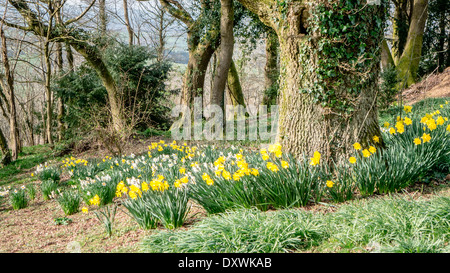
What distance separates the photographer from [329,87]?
146 inches

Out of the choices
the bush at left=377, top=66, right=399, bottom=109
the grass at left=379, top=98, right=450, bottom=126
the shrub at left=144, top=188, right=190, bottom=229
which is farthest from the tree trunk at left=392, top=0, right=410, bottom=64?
the shrub at left=144, top=188, right=190, bottom=229

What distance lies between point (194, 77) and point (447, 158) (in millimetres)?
7946

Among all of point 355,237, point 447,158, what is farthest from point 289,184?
point 447,158

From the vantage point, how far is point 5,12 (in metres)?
8.73

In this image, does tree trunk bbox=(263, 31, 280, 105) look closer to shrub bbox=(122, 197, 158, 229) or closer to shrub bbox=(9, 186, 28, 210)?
shrub bbox=(9, 186, 28, 210)

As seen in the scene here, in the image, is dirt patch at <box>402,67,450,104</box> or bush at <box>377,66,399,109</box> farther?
dirt patch at <box>402,67,450,104</box>

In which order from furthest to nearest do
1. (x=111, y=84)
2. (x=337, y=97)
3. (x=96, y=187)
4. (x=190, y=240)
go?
1. (x=111, y=84)
2. (x=96, y=187)
3. (x=337, y=97)
4. (x=190, y=240)

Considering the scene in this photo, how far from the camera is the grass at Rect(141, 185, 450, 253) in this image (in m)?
2.14

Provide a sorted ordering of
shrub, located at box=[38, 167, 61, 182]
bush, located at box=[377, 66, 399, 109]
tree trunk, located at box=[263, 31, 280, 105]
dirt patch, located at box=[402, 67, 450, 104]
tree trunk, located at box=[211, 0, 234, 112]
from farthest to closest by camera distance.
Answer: tree trunk, located at box=[263, 31, 280, 105], dirt patch, located at box=[402, 67, 450, 104], tree trunk, located at box=[211, 0, 234, 112], bush, located at box=[377, 66, 399, 109], shrub, located at box=[38, 167, 61, 182]

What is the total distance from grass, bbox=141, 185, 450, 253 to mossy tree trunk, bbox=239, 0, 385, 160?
4.15 ft

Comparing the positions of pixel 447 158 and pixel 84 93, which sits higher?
pixel 84 93

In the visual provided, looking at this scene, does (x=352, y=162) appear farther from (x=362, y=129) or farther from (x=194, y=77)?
(x=194, y=77)

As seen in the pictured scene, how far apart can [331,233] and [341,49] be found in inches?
86.2

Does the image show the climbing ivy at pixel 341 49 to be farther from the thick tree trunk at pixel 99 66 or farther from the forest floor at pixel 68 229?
the thick tree trunk at pixel 99 66
